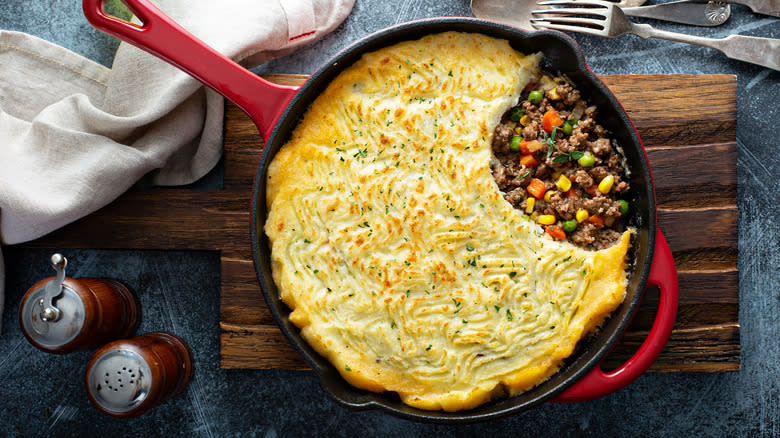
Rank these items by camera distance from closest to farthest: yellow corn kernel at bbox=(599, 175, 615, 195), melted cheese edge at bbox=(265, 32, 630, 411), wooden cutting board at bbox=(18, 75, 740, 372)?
melted cheese edge at bbox=(265, 32, 630, 411)
yellow corn kernel at bbox=(599, 175, 615, 195)
wooden cutting board at bbox=(18, 75, 740, 372)

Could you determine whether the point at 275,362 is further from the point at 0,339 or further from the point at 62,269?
the point at 0,339

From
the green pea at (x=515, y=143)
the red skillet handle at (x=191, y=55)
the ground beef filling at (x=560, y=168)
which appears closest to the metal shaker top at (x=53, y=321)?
the red skillet handle at (x=191, y=55)

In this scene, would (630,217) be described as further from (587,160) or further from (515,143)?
(515,143)

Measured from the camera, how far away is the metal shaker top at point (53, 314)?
316 centimetres

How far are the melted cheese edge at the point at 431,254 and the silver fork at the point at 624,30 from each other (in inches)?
29.3

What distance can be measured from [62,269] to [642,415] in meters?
3.72

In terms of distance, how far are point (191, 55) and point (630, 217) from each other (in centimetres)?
263

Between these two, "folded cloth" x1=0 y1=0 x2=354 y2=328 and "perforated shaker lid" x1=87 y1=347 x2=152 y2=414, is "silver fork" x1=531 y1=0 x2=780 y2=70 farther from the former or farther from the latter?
"perforated shaker lid" x1=87 y1=347 x2=152 y2=414

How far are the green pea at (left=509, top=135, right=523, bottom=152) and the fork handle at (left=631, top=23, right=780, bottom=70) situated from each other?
4.11 feet

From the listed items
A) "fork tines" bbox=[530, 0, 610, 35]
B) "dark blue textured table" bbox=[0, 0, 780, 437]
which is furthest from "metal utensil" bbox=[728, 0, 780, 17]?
"fork tines" bbox=[530, 0, 610, 35]

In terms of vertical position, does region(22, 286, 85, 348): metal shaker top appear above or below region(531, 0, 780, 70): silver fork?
below

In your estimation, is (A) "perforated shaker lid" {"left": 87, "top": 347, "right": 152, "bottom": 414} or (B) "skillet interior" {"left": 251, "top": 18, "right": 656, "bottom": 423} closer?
(B) "skillet interior" {"left": 251, "top": 18, "right": 656, "bottom": 423}

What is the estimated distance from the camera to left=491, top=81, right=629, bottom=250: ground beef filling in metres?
3.17

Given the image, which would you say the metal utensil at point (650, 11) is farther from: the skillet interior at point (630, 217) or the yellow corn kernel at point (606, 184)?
the yellow corn kernel at point (606, 184)
